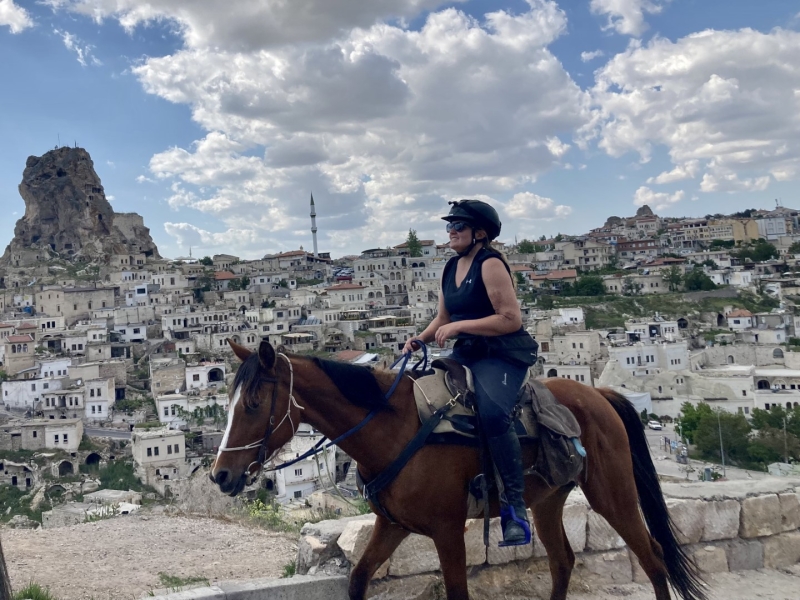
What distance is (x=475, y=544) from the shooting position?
3.97 meters

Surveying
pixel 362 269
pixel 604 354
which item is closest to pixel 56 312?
pixel 362 269

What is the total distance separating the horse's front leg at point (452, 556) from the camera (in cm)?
304

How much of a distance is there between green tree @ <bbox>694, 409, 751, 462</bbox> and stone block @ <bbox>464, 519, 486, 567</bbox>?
77.5ft

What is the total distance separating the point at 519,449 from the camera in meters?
3.16

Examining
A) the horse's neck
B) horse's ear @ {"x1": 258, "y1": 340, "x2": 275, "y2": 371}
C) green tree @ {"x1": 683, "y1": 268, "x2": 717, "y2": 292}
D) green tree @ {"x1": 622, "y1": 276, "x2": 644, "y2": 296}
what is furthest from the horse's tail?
green tree @ {"x1": 683, "y1": 268, "x2": 717, "y2": 292}

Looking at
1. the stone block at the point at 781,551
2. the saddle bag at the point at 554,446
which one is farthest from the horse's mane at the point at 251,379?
the stone block at the point at 781,551

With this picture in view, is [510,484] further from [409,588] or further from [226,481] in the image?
[226,481]

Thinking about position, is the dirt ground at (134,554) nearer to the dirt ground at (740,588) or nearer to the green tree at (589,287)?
the dirt ground at (740,588)

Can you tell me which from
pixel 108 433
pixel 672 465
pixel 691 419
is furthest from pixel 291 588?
pixel 108 433

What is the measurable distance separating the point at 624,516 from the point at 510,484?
98 cm

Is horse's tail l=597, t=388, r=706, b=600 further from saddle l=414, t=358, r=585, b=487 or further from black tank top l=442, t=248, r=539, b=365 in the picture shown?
black tank top l=442, t=248, r=539, b=365

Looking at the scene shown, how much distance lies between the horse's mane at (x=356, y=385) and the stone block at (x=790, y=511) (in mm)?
3346

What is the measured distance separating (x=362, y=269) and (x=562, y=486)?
195ft

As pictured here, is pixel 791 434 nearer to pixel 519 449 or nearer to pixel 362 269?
pixel 519 449
